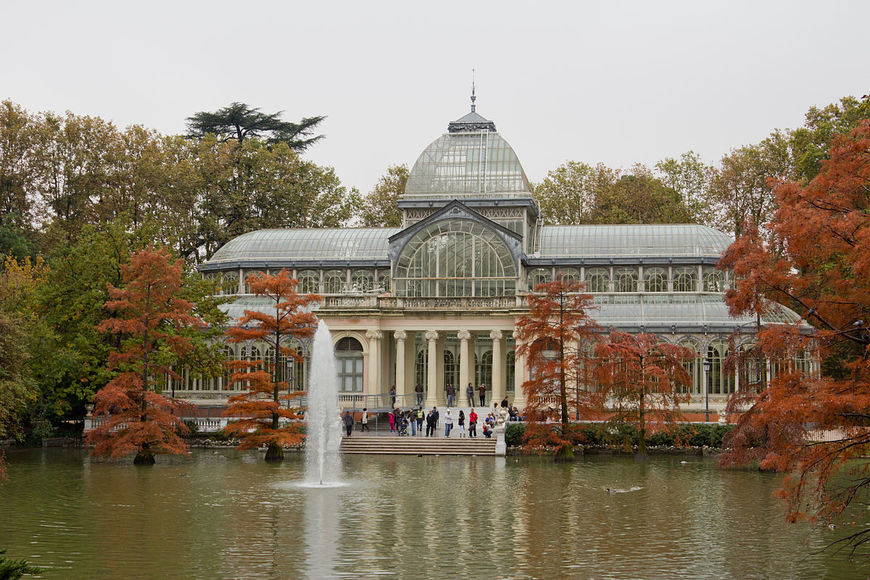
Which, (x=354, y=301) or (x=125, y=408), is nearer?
(x=125, y=408)

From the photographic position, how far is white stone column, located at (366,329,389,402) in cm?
5919

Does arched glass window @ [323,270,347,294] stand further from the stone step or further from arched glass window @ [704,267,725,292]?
→ arched glass window @ [704,267,725,292]

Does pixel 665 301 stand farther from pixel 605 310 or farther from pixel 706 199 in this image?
pixel 706 199

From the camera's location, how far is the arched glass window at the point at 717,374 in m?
56.1

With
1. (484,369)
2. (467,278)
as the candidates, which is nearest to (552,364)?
(467,278)

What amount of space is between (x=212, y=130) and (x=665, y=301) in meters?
42.8

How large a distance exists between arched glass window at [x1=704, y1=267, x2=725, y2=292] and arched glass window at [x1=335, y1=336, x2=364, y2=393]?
67.8ft

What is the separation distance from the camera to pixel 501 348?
2355 inches

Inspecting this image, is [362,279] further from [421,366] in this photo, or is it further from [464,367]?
[464,367]

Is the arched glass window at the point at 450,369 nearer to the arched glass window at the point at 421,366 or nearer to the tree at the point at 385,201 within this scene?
the arched glass window at the point at 421,366

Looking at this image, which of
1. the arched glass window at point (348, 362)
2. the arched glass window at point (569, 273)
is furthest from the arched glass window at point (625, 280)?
the arched glass window at point (348, 362)

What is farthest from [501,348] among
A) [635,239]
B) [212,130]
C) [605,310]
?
[212,130]

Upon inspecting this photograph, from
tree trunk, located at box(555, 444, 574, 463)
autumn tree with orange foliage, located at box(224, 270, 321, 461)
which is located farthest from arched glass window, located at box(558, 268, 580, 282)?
autumn tree with orange foliage, located at box(224, 270, 321, 461)

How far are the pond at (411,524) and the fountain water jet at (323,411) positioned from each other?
2.26 m
